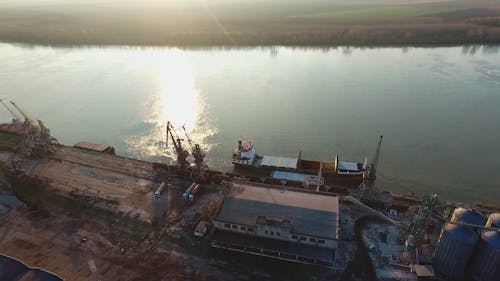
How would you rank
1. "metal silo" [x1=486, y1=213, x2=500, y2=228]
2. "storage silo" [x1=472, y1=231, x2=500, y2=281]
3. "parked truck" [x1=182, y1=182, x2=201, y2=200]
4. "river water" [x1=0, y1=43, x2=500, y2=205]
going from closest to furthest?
"storage silo" [x1=472, y1=231, x2=500, y2=281] < "metal silo" [x1=486, y1=213, x2=500, y2=228] < "parked truck" [x1=182, y1=182, x2=201, y2=200] < "river water" [x1=0, y1=43, x2=500, y2=205]

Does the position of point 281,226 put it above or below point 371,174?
below

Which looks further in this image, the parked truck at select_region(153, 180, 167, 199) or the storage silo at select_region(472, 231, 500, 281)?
the parked truck at select_region(153, 180, 167, 199)

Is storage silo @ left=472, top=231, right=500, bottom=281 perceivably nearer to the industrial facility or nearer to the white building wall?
the industrial facility

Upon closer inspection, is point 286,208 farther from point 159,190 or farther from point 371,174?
point 159,190

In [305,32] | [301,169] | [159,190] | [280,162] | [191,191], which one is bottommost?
[159,190]

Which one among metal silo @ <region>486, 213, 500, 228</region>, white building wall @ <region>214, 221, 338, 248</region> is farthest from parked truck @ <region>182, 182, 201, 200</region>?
metal silo @ <region>486, 213, 500, 228</region>

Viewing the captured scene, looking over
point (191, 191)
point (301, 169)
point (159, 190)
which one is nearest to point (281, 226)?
point (191, 191)

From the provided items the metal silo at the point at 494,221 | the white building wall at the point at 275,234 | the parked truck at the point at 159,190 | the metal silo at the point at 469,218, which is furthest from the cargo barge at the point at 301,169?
the metal silo at the point at 494,221
